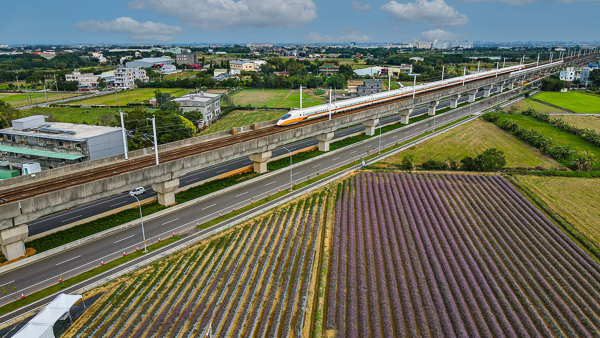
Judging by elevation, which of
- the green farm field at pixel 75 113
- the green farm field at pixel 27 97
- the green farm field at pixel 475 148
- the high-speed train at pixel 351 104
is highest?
the high-speed train at pixel 351 104

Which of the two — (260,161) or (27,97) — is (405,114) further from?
(27,97)

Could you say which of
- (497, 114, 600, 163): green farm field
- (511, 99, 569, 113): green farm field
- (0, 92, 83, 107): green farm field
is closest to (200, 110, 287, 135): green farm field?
(497, 114, 600, 163): green farm field

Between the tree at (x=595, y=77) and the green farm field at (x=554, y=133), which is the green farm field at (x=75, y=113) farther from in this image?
the tree at (x=595, y=77)

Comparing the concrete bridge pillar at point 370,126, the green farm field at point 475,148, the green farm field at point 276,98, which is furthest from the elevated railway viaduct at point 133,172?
the green farm field at point 276,98

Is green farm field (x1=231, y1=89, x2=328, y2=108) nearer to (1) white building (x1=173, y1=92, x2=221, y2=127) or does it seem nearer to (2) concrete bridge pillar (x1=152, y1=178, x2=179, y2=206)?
(1) white building (x1=173, y1=92, x2=221, y2=127)

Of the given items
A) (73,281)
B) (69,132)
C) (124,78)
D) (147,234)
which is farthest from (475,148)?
(124,78)

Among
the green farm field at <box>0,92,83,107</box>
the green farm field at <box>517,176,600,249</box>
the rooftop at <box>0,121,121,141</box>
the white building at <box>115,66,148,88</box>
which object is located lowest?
the green farm field at <box>517,176,600,249</box>
